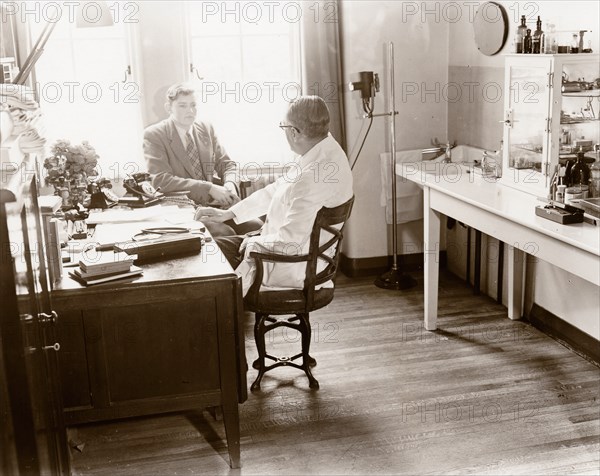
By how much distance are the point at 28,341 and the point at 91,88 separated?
4.14m

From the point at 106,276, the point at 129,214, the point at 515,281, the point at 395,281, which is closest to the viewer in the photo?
the point at 106,276

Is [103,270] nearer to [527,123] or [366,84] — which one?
[527,123]

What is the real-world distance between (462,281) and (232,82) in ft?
7.63

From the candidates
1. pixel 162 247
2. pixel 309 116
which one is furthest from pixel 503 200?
pixel 162 247

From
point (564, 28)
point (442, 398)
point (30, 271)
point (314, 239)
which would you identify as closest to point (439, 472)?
point (442, 398)

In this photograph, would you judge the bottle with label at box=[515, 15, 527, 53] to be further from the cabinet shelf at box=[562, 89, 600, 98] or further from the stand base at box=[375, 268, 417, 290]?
the stand base at box=[375, 268, 417, 290]

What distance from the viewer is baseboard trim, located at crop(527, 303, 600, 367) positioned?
412cm

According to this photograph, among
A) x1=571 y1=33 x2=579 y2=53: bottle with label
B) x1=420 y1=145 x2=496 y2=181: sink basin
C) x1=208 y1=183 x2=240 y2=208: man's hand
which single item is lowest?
x1=208 y1=183 x2=240 y2=208: man's hand

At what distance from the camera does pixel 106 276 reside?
9.60 ft

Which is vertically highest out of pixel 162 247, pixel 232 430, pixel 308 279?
pixel 162 247

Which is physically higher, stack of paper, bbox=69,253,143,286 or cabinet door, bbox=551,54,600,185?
cabinet door, bbox=551,54,600,185

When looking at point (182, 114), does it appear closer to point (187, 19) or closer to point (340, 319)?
point (187, 19)

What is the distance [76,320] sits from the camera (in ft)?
9.48

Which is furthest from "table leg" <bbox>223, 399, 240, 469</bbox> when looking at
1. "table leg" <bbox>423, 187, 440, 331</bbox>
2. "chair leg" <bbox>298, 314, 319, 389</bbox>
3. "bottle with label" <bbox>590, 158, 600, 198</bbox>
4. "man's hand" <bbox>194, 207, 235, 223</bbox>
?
"bottle with label" <bbox>590, 158, 600, 198</bbox>
